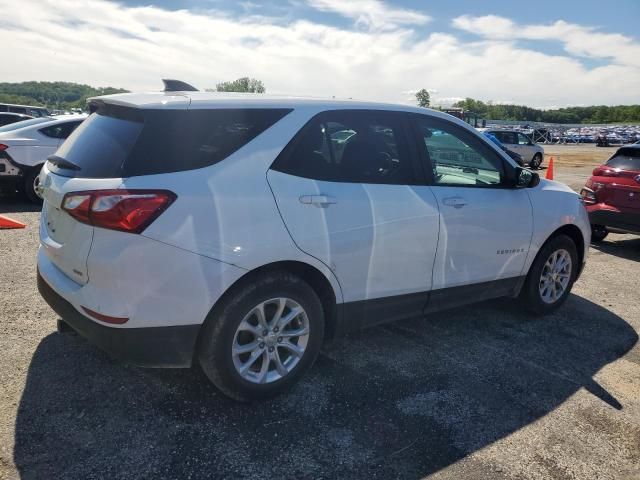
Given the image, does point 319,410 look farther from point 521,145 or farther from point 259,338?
point 521,145

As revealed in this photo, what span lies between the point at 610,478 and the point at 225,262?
2283 mm

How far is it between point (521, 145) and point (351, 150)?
72.6 ft

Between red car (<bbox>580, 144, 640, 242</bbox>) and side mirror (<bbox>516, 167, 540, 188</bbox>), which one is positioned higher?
side mirror (<bbox>516, 167, 540, 188</bbox>)

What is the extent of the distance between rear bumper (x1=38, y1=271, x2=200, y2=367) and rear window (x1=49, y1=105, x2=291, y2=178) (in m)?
0.79

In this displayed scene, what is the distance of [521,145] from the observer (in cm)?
2331

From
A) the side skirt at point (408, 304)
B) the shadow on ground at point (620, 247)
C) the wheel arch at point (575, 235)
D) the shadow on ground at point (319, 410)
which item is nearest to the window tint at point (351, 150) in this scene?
the side skirt at point (408, 304)

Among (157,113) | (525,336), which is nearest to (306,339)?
(157,113)

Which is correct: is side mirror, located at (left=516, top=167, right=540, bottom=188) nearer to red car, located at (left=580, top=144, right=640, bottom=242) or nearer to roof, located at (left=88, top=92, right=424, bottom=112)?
roof, located at (left=88, top=92, right=424, bottom=112)

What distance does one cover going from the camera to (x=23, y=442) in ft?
8.64

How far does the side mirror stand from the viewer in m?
4.25

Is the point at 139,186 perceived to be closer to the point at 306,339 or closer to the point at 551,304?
the point at 306,339

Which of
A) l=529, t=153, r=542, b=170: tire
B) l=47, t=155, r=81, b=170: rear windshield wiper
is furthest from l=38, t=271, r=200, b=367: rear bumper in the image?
l=529, t=153, r=542, b=170: tire

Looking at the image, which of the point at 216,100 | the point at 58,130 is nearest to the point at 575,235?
the point at 216,100

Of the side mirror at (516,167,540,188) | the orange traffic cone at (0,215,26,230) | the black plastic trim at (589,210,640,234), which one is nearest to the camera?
the side mirror at (516,167,540,188)
